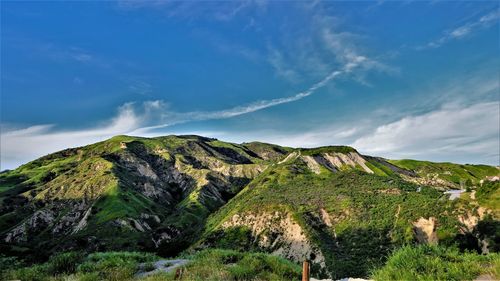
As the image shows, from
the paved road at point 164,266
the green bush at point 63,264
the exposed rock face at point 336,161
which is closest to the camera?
the paved road at point 164,266

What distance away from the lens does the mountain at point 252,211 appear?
8969cm

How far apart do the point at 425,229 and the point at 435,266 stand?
301 feet

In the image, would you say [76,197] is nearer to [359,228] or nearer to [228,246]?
[228,246]

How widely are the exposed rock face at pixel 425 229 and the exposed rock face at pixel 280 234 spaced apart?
2615 centimetres

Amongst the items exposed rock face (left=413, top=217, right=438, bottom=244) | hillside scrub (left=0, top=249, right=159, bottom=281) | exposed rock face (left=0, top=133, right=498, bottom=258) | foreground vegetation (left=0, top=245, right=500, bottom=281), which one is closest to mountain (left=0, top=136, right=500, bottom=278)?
exposed rock face (left=413, top=217, right=438, bottom=244)

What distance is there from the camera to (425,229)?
9250 centimetres

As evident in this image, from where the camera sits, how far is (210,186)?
178 m

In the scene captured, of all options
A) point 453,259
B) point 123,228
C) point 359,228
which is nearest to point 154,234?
point 123,228

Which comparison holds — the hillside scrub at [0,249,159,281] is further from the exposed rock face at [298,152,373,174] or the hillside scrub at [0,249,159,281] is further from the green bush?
the exposed rock face at [298,152,373,174]

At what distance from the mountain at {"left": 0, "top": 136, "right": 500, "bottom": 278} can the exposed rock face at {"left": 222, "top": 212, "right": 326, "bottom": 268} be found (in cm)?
34

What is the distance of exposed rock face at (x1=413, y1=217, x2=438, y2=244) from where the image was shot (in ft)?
295

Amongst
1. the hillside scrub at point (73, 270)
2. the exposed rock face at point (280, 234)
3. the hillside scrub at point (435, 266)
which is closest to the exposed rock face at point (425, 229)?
the exposed rock face at point (280, 234)

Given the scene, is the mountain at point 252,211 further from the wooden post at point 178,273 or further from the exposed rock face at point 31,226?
the wooden post at point 178,273

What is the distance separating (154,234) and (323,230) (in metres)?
62.4
